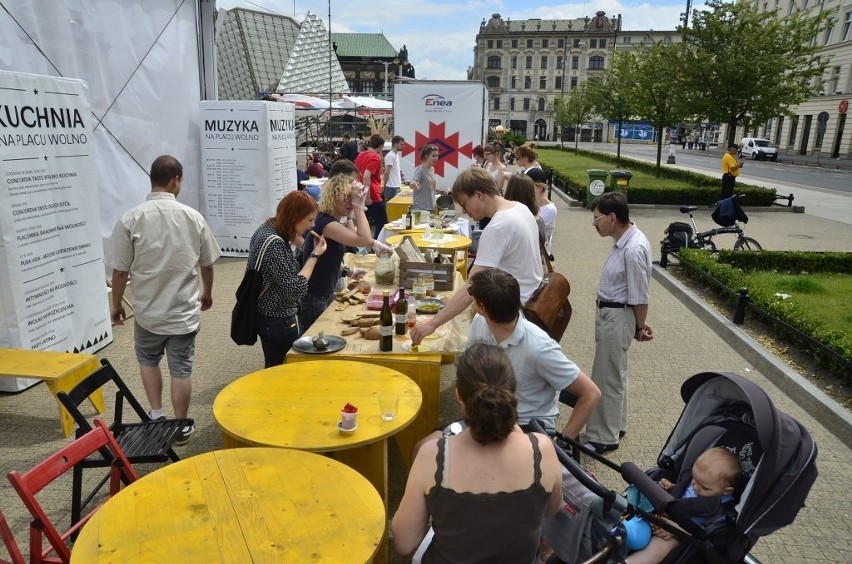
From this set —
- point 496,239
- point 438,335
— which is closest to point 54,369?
point 438,335

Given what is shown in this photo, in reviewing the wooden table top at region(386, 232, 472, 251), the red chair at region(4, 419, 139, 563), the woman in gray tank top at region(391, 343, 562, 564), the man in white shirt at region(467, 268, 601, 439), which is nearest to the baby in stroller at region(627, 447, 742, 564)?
the man in white shirt at region(467, 268, 601, 439)

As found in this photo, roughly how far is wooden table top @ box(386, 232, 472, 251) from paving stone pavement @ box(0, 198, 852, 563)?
1.53m

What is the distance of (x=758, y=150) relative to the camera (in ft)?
130

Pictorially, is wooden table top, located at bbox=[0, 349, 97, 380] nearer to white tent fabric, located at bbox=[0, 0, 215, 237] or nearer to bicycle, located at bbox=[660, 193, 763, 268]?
white tent fabric, located at bbox=[0, 0, 215, 237]

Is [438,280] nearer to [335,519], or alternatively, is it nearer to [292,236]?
[292,236]

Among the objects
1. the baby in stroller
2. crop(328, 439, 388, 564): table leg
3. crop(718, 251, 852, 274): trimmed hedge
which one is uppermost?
the baby in stroller

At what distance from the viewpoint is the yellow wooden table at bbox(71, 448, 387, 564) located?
2023 millimetres

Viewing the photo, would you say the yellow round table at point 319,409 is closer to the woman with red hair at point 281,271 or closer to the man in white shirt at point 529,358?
the woman with red hair at point 281,271

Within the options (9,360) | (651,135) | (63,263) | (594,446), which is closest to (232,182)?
(63,263)

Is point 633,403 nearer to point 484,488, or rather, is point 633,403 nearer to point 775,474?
point 775,474

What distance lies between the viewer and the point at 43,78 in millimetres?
5000

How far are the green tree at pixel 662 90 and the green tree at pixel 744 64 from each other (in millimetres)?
611

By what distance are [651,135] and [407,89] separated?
6685cm

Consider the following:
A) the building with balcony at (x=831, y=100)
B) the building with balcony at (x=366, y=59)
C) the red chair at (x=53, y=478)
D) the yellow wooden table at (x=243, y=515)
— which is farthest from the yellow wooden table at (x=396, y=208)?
the building with balcony at (x=366, y=59)
